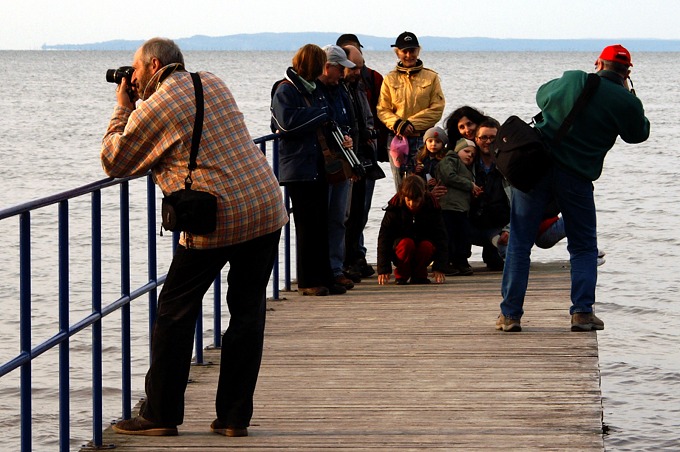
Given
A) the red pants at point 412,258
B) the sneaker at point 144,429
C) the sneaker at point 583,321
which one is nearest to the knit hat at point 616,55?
the sneaker at point 583,321

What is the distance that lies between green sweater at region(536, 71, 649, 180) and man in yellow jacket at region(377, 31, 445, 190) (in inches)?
94.3

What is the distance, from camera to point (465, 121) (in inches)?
364

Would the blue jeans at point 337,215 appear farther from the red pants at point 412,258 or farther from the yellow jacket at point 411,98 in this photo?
the yellow jacket at point 411,98

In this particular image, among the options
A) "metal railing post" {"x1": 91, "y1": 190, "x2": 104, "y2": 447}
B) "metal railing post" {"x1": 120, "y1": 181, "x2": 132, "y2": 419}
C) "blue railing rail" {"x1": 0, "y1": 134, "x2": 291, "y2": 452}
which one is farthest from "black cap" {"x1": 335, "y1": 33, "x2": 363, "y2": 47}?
"metal railing post" {"x1": 91, "y1": 190, "x2": 104, "y2": 447}

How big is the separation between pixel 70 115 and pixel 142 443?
4955cm

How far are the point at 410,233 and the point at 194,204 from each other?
4.15 m

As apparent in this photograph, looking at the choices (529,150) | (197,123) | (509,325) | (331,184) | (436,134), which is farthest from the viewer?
(436,134)

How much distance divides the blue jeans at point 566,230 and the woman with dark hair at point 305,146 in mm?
1394

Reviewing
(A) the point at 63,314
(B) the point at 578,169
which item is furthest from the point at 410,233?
(A) the point at 63,314

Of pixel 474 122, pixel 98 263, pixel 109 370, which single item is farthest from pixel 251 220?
pixel 109 370

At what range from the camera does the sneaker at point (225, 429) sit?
5328 mm

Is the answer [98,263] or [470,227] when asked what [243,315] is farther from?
[470,227]

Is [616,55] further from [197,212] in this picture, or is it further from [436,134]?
[197,212]

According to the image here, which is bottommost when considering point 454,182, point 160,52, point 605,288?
point 605,288
